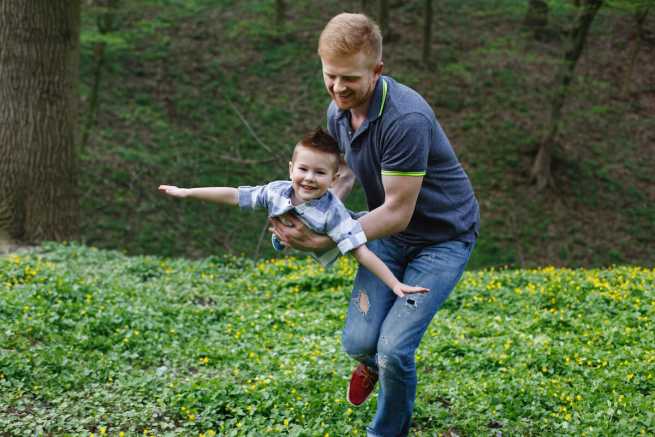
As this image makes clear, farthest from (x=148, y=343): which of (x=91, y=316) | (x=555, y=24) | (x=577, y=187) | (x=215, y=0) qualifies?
(x=555, y=24)

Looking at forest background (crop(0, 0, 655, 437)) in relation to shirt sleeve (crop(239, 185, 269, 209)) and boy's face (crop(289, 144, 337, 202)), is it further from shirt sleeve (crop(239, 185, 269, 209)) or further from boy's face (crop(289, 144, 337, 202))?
boy's face (crop(289, 144, 337, 202))

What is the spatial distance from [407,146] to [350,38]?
65cm

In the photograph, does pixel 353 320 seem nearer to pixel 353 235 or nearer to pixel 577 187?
pixel 353 235

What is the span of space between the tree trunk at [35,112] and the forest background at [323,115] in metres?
4.21

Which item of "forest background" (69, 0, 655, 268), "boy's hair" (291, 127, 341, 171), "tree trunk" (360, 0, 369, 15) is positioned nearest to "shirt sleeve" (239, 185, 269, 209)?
"boy's hair" (291, 127, 341, 171)

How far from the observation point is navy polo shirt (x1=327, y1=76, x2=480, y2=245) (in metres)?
→ 3.85

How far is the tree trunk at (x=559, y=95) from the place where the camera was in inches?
681

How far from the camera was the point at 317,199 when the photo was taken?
4.16 meters

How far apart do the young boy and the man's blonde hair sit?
55 centimetres

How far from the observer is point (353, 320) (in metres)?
4.40

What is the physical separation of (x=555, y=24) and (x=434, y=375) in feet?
68.4

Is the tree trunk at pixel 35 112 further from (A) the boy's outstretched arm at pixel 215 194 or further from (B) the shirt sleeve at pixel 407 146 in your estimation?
(B) the shirt sleeve at pixel 407 146

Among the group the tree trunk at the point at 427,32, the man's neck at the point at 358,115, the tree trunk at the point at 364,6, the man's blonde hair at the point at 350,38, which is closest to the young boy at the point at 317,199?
the man's neck at the point at 358,115

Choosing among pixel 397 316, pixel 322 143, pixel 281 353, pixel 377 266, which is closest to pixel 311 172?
pixel 322 143
